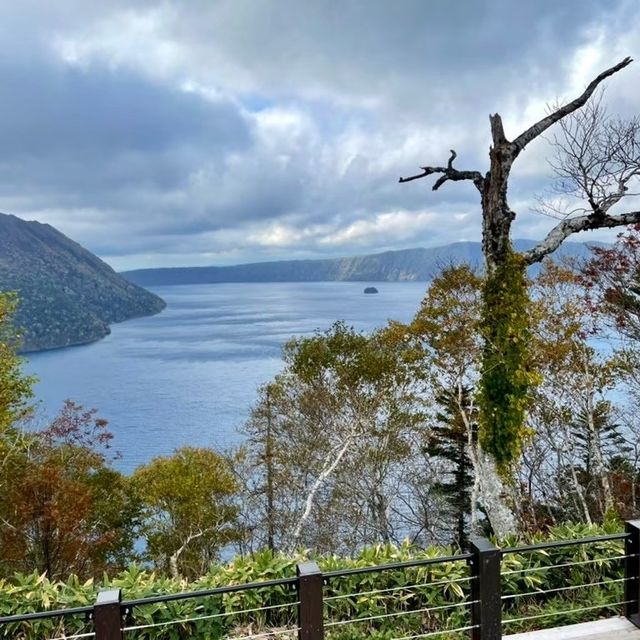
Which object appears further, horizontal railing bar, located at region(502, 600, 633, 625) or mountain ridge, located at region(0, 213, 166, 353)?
mountain ridge, located at region(0, 213, 166, 353)

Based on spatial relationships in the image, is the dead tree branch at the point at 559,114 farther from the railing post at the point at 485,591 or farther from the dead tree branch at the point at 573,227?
the railing post at the point at 485,591

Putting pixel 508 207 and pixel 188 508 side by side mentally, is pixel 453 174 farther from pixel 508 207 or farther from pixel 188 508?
pixel 188 508

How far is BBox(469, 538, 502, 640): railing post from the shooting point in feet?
9.89

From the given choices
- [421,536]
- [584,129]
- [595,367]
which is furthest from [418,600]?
[421,536]

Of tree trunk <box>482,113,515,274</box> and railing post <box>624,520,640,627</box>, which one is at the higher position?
tree trunk <box>482,113,515,274</box>

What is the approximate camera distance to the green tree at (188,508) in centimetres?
1352

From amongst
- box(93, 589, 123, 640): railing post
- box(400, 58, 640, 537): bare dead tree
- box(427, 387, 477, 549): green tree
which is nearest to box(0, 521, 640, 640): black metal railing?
box(93, 589, 123, 640): railing post

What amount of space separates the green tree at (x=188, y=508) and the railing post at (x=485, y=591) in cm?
1130

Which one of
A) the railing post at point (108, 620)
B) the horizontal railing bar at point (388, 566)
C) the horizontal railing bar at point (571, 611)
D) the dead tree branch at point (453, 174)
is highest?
the dead tree branch at point (453, 174)

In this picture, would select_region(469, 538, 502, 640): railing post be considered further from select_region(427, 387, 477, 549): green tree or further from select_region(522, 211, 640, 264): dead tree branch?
select_region(427, 387, 477, 549): green tree

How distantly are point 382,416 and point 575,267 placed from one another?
245 inches

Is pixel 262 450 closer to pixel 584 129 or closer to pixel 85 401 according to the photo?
pixel 584 129

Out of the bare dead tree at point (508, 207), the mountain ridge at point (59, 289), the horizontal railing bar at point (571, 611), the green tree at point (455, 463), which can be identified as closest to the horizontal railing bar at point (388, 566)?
the horizontal railing bar at point (571, 611)

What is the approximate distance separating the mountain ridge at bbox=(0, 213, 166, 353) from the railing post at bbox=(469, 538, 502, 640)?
8350cm
